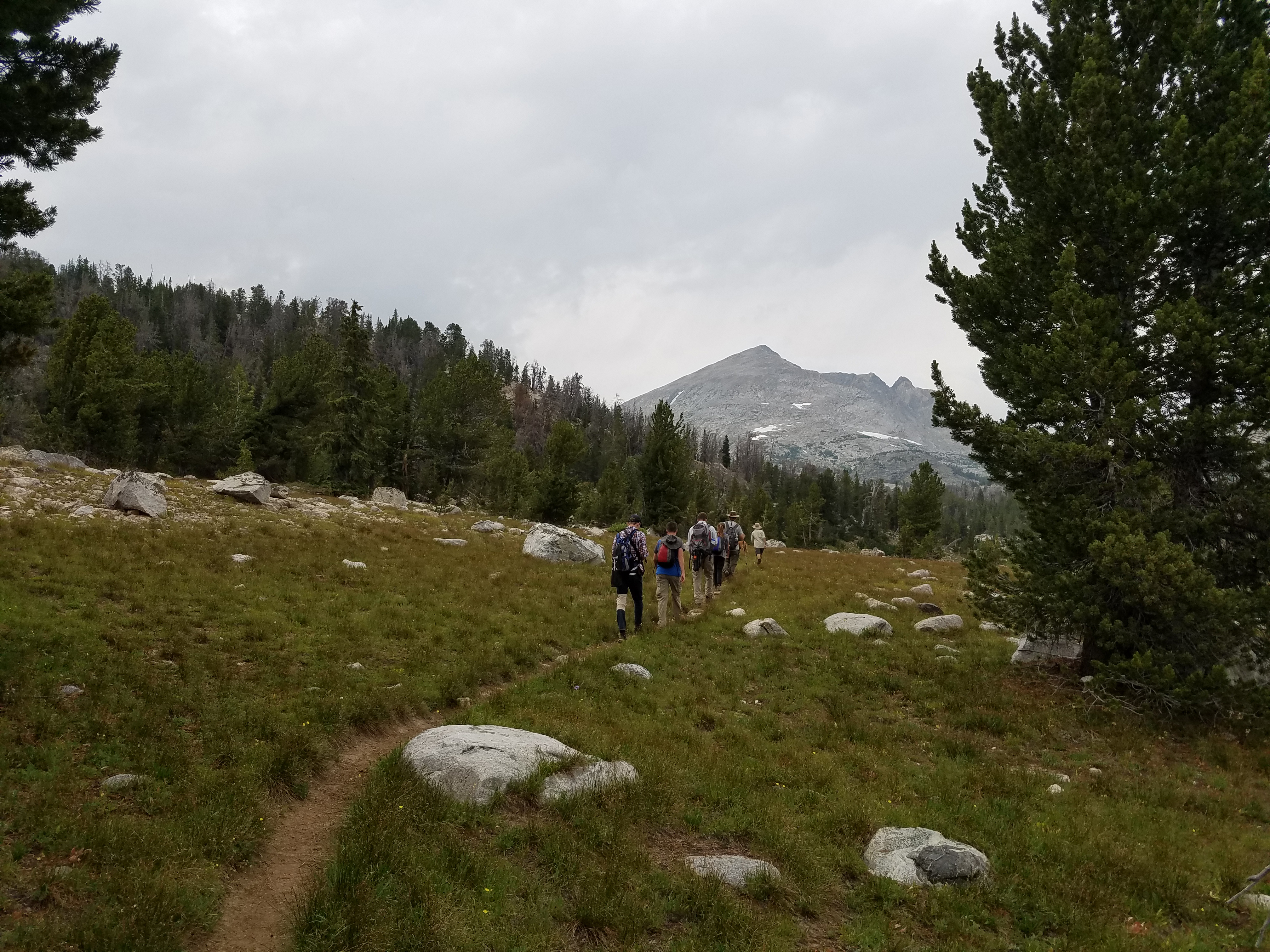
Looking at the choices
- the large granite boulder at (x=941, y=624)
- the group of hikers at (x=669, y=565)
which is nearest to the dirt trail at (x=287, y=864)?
the group of hikers at (x=669, y=565)

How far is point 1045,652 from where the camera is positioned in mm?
15977

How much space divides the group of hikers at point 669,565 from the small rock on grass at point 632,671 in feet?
9.70

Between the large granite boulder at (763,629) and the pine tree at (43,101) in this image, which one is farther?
the large granite boulder at (763,629)

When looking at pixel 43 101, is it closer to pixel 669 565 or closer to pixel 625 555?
pixel 625 555

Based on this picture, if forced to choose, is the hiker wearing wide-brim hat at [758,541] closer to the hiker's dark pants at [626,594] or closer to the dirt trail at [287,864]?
the hiker's dark pants at [626,594]

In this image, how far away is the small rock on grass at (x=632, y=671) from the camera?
41.6ft

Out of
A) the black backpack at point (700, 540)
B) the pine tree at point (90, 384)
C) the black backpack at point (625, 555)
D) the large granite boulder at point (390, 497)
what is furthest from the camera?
the large granite boulder at point (390, 497)

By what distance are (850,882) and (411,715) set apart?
659 centimetres

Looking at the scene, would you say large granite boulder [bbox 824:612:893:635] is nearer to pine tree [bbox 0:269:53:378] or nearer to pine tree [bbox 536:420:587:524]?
pine tree [bbox 0:269:53:378]

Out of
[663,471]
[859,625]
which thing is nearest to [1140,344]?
[859,625]

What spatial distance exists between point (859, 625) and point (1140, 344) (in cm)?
908

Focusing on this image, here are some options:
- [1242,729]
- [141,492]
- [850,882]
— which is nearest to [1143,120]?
[1242,729]

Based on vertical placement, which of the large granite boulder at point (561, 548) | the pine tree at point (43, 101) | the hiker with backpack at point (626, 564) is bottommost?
the large granite boulder at point (561, 548)

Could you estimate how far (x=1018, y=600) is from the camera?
1343 cm
